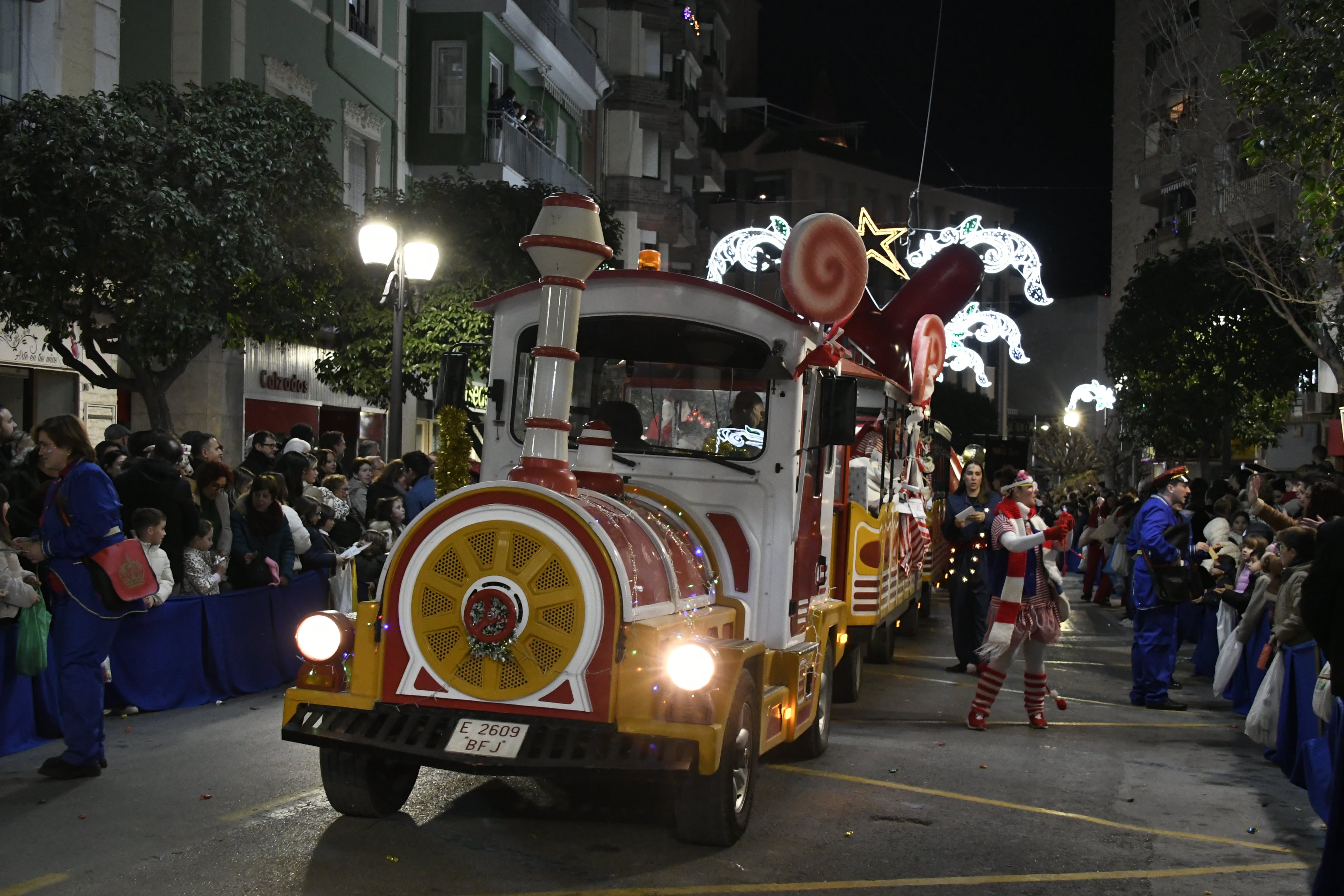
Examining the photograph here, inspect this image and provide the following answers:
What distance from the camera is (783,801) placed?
7.34m

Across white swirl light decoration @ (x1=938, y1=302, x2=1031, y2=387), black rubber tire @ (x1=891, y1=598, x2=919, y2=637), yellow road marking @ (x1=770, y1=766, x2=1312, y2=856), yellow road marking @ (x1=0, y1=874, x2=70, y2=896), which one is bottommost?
black rubber tire @ (x1=891, y1=598, x2=919, y2=637)

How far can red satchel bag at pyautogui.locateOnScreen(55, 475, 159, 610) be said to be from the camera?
7199mm

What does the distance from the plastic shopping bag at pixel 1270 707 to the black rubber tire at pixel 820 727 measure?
2.72 meters

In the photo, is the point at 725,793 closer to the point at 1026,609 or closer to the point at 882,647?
the point at 1026,609

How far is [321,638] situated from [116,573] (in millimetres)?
1587

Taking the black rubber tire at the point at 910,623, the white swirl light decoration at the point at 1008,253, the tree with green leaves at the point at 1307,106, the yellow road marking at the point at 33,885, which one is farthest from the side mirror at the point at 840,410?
the white swirl light decoration at the point at 1008,253

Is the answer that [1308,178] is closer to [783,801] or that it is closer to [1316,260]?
[783,801]

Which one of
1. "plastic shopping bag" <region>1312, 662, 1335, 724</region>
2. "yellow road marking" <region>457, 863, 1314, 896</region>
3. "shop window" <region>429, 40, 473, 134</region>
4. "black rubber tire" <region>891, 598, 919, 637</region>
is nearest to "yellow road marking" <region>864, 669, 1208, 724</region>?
"black rubber tire" <region>891, 598, 919, 637</region>

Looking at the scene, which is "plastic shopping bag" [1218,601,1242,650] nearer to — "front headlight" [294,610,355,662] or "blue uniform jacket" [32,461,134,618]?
"front headlight" [294,610,355,662]

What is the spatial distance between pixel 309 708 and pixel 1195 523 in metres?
13.0

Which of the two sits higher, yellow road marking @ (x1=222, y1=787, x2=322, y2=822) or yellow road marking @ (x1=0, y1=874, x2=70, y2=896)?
yellow road marking @ (x1=0, y1=874, x2=70, y2=896)

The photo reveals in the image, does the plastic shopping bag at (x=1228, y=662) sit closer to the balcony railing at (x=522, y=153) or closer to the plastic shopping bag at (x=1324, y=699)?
the plastic shopping bag at (x=1324, y=699)

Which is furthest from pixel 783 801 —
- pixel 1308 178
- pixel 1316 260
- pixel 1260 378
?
pixel 1260 378

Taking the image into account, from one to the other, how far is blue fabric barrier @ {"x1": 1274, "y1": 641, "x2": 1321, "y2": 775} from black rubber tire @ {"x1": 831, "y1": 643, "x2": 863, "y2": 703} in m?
3.14
